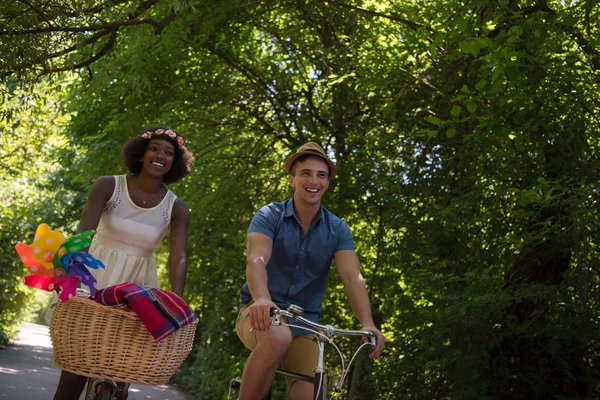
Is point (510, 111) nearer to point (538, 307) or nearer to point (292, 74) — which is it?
point (538, 307)

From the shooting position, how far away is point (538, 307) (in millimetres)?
7484

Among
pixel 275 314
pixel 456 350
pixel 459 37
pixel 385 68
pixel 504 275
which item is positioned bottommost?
pixel 275 314

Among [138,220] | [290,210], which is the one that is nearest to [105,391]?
[138,220]

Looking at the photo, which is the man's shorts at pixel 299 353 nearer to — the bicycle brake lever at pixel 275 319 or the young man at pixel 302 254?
the young man at pixel 302 254

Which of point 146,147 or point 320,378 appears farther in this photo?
point 146,147

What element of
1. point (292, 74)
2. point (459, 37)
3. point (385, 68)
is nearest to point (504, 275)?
point (459, 37)

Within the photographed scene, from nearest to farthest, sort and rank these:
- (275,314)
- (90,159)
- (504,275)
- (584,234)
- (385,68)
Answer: (275,314)
(584,234)
(504,275)
(385,68)
(90,159)

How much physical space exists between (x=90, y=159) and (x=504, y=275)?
7.26m

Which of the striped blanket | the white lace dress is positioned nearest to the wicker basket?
the striped blanket

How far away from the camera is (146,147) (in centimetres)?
528

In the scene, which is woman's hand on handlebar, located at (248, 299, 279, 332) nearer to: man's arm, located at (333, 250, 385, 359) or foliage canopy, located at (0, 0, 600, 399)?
man's arm, located at (333, 250, 385, 359)

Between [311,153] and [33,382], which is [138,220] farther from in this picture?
[33,382]

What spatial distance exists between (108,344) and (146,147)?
163 centimetres

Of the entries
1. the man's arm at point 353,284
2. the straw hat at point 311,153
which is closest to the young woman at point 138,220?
the straw hat at point 311,153
